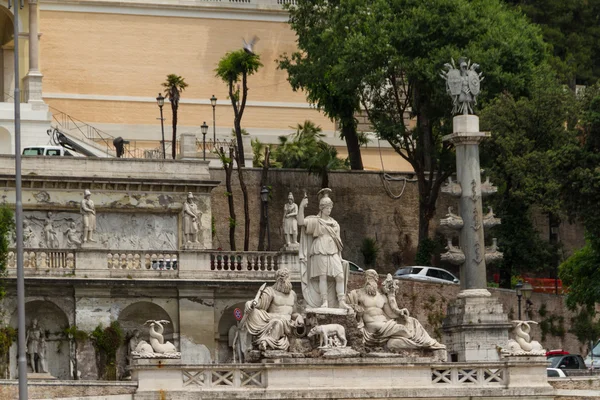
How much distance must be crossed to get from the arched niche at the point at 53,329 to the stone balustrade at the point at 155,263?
1.07 m

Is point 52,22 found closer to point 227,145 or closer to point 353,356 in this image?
point 227,145

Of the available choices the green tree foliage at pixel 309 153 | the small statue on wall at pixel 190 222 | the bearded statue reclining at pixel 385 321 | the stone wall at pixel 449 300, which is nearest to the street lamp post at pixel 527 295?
the stone wall at pixel 449 300

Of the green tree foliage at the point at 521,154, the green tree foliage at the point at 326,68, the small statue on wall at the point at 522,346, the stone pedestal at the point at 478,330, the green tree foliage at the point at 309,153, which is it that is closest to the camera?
the small statue on wall at the point at 522,346

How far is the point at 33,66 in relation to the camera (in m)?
77.1

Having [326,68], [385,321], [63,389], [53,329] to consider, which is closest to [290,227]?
[53,329]

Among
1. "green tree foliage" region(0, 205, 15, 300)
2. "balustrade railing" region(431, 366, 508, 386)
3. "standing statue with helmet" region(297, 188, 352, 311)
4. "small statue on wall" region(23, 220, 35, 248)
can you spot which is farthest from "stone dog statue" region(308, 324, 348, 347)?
"small statue on wall" region(23, 220, 35, 248)

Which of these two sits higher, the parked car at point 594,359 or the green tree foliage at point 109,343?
the green tree foliage at point 109,343

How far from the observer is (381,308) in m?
45.0

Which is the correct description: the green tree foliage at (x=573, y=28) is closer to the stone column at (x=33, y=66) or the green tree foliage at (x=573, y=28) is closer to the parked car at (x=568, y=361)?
the stone column at (x=33, y=66)

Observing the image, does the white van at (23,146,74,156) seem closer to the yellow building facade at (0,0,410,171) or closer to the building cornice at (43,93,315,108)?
the yellow building facade at (0,0,410,171)

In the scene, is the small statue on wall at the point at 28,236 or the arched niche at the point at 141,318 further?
the small statue on wall at the point at 28,236

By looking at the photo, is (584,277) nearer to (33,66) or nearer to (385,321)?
(385,321)

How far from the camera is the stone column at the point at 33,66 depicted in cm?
7581

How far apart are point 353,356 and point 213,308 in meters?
15.9
